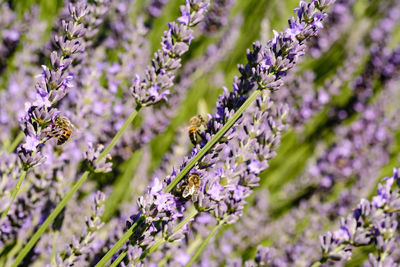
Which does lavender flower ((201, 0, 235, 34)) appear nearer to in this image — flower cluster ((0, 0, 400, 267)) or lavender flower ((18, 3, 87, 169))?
flower cluster ((0, 0, 400, 267))

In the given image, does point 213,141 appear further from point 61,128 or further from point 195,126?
point 61,128

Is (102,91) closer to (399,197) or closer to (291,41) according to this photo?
Result: (291,41)

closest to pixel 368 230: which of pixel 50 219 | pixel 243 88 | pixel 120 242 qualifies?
pixel 243 88

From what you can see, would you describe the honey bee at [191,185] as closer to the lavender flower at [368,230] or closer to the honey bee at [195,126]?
the honey bee at [195,126]

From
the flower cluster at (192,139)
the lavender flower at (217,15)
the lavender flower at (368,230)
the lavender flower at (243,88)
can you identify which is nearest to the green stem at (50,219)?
the flower cluster at (192,139)

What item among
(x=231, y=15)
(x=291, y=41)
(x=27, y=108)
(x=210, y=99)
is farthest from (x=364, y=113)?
(x=27, y=108)

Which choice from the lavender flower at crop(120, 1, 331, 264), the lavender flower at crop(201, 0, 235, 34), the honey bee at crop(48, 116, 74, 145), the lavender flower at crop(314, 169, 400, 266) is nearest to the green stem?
the honey bee at crop(48, 116, 74, 145)
